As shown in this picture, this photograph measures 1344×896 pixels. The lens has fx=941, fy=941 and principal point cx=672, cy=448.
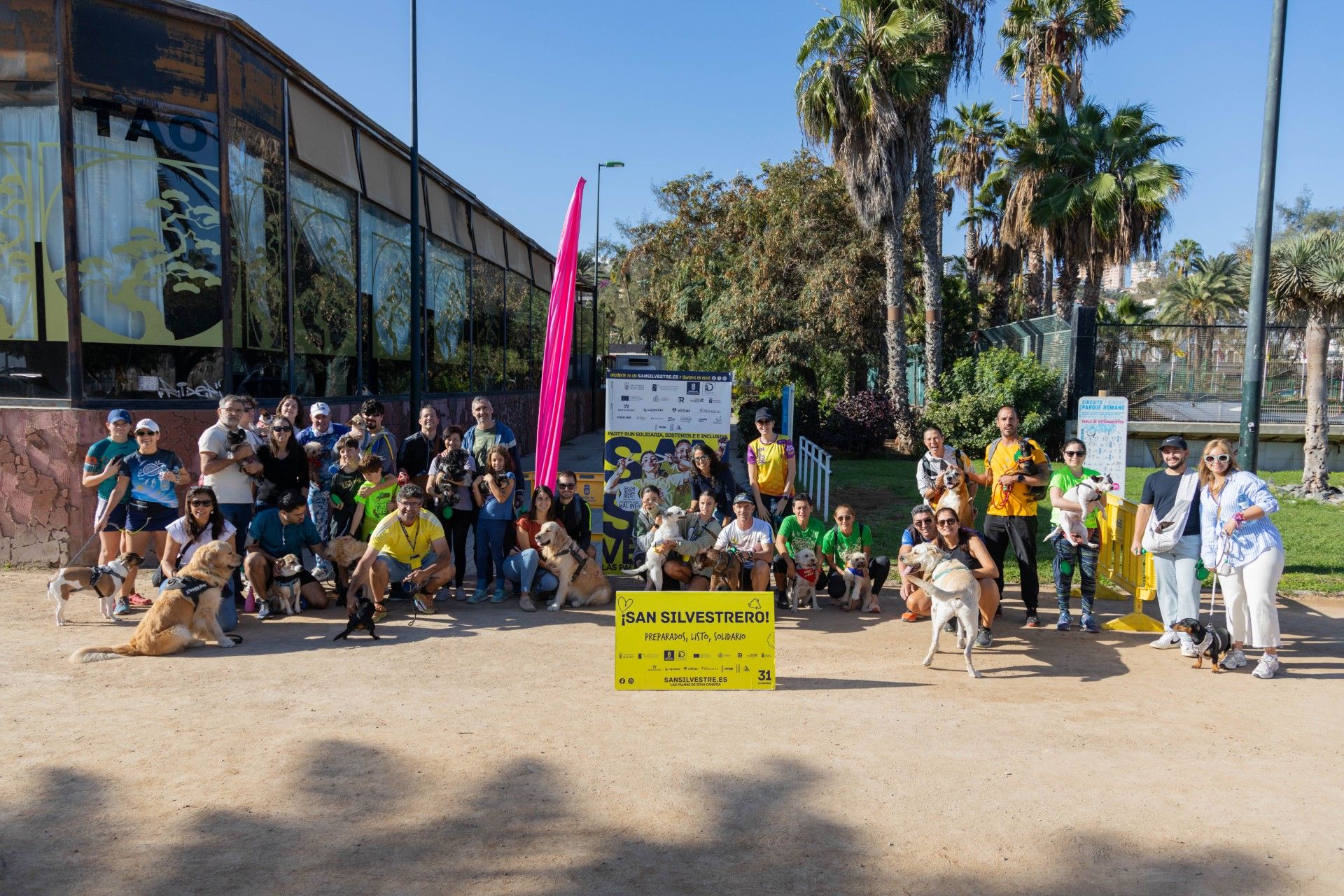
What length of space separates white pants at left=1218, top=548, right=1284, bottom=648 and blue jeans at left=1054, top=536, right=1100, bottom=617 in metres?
1.16

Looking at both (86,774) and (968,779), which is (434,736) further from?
(968,779)

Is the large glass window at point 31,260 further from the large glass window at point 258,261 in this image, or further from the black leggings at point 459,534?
the black leggings at point 459,534

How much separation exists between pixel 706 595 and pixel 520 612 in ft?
8.37

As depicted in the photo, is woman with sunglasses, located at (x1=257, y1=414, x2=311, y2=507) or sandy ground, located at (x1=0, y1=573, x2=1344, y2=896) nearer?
sandy ground, located at (x1=0, y1=573, x2=1344, y2=896)

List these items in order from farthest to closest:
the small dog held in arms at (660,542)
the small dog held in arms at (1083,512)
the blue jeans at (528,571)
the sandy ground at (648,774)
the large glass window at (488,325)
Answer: the large glass window at (488,325), the blue jeans at (528,571), the small dog held in arms at (660,542), the small dog held in arms at (1083,512), the sandy ground at (648,774)

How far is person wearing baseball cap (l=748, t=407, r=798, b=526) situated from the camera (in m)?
9.05

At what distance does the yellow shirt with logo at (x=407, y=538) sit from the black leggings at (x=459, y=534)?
2.04 ft

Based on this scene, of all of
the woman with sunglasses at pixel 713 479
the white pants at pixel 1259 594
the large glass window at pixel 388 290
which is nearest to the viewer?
the white pants at pixel 1259 594

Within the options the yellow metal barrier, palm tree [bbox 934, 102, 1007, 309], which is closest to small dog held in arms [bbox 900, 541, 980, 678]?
the yellow metal barrier

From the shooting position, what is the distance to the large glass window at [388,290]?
14633 mm

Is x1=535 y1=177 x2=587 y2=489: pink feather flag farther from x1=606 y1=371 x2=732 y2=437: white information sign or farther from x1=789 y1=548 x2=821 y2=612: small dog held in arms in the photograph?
x1=789 y1=548 x2=821 y2=612: small dog held in arms

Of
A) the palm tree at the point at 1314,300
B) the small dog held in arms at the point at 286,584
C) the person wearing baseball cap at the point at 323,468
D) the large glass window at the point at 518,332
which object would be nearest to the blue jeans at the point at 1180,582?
the person wearing baseball cap at the point at 323,468

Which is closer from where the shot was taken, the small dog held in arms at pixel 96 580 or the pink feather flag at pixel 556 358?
the small dog held in arms at pixel 96 580

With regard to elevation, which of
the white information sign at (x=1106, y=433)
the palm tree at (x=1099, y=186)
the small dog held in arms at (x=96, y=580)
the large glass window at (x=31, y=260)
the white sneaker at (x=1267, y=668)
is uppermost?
the palm tree at (x=1099, y=186)
